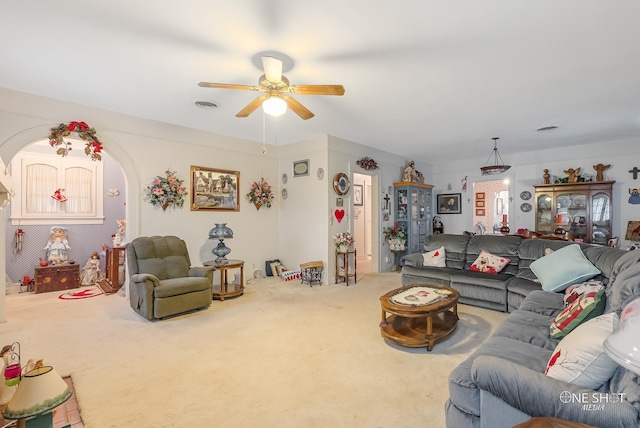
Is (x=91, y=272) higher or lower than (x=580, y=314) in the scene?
lower

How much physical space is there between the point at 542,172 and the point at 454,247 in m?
3.50

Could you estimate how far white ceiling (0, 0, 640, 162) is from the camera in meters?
2.08

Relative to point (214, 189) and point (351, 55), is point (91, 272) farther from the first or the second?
point (351, 55)

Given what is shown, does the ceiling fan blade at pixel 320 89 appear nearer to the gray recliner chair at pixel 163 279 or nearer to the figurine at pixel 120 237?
the gray recliner chair at pixel 163 279

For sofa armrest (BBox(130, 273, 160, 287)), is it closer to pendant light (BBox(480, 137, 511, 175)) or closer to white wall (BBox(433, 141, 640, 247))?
pendant light (BBox(480, 137, 511, 175))

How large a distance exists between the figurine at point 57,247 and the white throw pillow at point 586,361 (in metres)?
6.51

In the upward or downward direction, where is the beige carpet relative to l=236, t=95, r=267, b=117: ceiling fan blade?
downward

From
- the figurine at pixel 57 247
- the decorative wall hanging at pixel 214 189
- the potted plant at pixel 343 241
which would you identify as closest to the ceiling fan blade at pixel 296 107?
the decorative wall hanging at pixel 214 189

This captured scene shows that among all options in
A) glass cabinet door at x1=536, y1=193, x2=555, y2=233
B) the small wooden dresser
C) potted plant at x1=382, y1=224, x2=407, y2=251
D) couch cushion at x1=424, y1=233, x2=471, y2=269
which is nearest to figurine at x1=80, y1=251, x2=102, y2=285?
the small wooden dresser

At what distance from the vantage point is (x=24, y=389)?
3.58 feet

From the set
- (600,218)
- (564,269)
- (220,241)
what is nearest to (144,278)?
(220,241)

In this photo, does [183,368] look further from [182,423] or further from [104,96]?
[104,96]

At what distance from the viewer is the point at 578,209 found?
19.4 ft

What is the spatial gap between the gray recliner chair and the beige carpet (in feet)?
0.48
